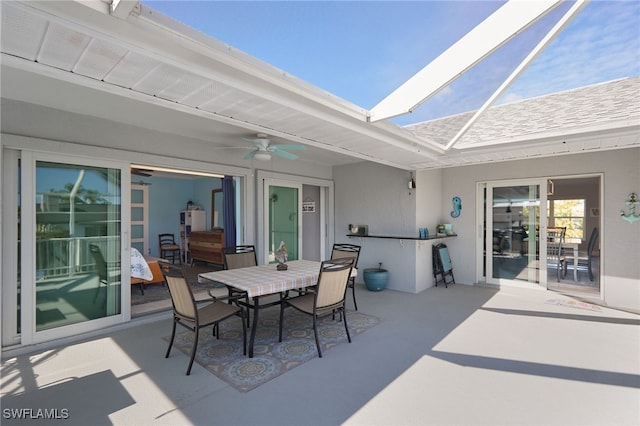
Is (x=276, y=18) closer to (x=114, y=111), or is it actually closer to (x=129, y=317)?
(x=114, y=111)

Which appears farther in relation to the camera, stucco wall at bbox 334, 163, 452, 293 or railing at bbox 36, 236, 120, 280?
stucco wall at bbox 334, 163, 452, 293

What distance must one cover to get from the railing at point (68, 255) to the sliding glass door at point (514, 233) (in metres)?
6.22

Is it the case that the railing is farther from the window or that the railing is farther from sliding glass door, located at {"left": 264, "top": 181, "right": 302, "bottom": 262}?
the window

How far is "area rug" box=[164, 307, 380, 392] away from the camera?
258 cm

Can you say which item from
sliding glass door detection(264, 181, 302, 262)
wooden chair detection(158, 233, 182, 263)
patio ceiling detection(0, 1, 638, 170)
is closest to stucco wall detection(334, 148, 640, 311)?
sliding glass door detection(264, 181, 302, 262)

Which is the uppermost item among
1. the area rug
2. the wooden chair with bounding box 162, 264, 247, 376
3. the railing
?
the railing

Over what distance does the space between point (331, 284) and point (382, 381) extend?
3.27 feet

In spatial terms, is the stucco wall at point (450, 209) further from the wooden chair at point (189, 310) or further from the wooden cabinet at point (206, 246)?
the wooden chair at point (189, 310)

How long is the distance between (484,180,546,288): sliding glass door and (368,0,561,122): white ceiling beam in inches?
164

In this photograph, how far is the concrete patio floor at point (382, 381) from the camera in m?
2.04

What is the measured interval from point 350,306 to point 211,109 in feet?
11.1

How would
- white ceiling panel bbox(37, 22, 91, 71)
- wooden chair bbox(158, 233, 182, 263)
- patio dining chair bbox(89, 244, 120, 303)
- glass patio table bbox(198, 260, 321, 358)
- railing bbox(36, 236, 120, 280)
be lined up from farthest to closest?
wooden chair bbox(158, 233, 182, 263)
patio dining chair bbox(89, 244, 120, 303)
railing bbox(36, 236, 120, 280)
glass patio table bbox(198, 260, 321, 358)
white ceiling panel bbox(37, 22, 91, 71)

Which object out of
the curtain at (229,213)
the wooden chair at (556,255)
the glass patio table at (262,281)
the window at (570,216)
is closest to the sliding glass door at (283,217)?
the curtain at (229,213)

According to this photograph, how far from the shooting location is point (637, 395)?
226cm
